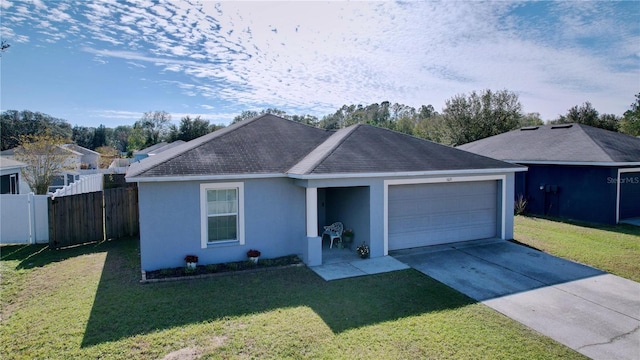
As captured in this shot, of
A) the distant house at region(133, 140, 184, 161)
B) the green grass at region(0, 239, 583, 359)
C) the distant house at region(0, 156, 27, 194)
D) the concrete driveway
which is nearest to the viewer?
the green grass at region(0, 239, 583, 359)

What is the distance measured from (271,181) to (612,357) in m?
8.29

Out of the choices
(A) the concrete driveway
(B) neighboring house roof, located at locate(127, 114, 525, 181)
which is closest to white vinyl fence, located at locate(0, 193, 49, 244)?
(B) neighboring house roof, located at locate(127, 114, 525, 181)

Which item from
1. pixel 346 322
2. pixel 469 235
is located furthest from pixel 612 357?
pixel 469 235

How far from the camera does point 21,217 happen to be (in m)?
12.0

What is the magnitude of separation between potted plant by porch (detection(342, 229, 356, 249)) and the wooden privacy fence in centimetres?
834

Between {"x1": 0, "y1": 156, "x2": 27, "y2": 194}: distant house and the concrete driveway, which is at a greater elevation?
{"x1": 0, "y1": 156, "x2": 27, "y2": 194}: distant house

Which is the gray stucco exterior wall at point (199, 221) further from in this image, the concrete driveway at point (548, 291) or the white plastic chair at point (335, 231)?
the concrete driveway at point (548, 291)

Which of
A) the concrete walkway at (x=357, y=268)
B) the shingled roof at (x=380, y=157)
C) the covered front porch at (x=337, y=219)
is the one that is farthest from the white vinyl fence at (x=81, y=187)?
the concrete walkway at (x=357, y=268)

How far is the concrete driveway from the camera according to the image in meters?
6.04

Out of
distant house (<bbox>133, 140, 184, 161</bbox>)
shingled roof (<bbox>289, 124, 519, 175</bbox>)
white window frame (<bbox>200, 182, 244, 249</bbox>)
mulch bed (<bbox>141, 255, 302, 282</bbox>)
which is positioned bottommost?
mulch bed (<bbox>141, 255, 302, 282</bbox>)

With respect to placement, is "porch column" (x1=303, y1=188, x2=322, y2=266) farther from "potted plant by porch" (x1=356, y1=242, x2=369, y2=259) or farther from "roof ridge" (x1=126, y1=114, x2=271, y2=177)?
"roof ridge" (x1=126, y1=114, x2=271, y2=177)

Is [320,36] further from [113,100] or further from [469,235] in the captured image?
[113,100]

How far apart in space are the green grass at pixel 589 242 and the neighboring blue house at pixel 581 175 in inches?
46.5

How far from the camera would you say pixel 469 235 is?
12.4 metres
